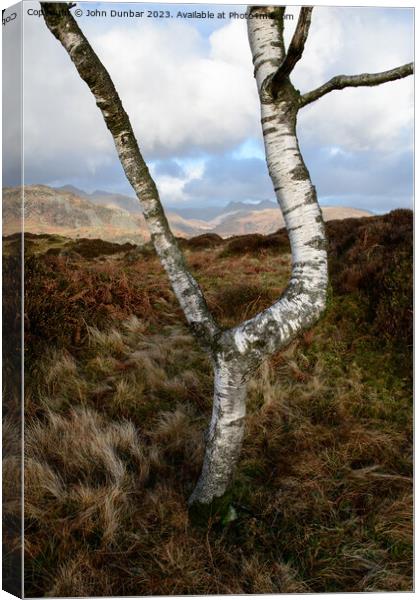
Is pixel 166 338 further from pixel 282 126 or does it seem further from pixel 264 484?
pixel 282 126

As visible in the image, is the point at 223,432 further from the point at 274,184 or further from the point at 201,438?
the point at 274,184

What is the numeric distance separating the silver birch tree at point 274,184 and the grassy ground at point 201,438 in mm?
275

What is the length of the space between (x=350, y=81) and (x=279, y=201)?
2.29ft

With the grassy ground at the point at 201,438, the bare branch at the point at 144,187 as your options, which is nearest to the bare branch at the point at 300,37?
the bare branch at the point at 144,187

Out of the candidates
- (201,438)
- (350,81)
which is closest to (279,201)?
(350,81)

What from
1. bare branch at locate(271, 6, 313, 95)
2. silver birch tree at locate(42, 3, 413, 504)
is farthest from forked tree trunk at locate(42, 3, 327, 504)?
bare branch at locate(271, 6, 313, 95)

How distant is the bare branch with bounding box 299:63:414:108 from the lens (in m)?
2.20

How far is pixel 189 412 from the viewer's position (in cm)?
341

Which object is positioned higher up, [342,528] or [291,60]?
[291,60]

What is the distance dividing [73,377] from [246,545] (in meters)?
1.86

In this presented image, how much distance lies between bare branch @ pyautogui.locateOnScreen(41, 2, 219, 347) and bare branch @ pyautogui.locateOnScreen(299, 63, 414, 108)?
0.94m

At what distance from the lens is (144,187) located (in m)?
2.37

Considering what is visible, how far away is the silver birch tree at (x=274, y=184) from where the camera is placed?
2229mm

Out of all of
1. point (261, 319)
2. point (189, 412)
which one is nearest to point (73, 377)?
point (189, 412)
